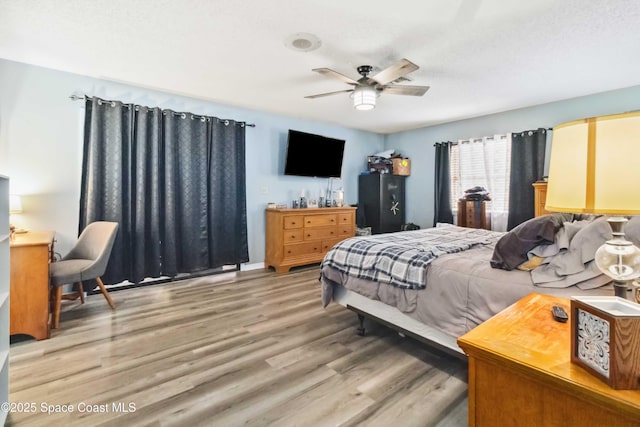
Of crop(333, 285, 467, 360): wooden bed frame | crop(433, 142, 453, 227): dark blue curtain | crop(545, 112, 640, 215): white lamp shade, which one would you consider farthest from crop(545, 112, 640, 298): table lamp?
crop(433, 142, 453, 227): dark blue curtain

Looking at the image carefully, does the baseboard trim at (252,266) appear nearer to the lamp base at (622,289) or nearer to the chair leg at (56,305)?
the chair leg at (56,305)

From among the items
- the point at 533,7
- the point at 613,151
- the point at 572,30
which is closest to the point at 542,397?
the point at 613,151

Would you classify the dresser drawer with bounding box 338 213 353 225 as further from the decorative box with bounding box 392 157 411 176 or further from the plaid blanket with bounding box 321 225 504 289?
the plaid blanket with bounding box 321 225 504 289

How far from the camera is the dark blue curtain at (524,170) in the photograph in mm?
4137

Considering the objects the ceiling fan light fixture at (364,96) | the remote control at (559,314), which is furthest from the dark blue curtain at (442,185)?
the remote control at (559,314)

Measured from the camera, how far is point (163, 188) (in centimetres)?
378

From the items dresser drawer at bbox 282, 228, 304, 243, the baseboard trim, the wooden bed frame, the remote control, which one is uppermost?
the remote control

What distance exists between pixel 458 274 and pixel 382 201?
3652 mm

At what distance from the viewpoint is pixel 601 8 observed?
6.61 feet

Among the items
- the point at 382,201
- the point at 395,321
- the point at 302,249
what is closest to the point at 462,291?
the point at 395,321

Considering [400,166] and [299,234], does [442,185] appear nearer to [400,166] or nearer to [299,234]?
[400,166]

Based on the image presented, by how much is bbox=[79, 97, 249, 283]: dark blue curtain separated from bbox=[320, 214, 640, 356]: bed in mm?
2174

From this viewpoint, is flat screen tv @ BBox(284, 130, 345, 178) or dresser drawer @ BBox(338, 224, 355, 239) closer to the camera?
flat screen tv @ BBox(284, 130, 345, 178)

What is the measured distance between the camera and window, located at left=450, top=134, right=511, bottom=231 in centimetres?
454
